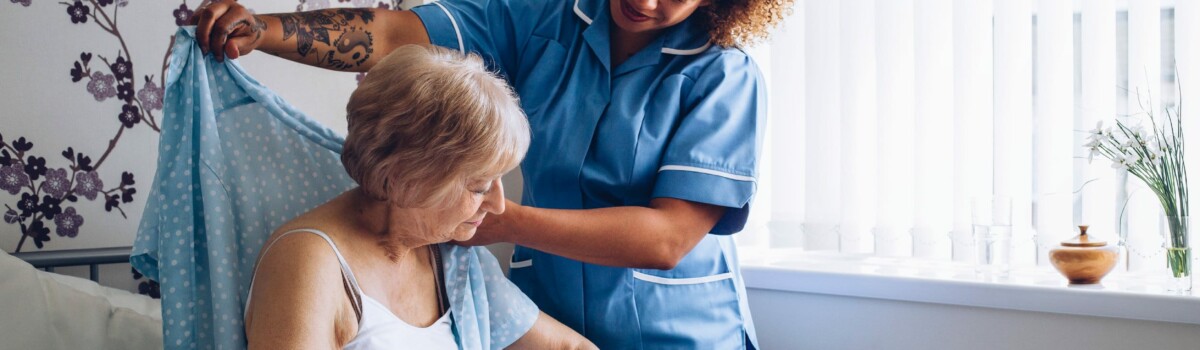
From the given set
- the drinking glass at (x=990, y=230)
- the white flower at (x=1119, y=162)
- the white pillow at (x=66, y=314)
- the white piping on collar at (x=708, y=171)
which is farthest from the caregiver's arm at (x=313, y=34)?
the white flower at (x=1119, y=162)

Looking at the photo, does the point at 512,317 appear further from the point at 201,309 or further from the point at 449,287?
the point at 201,309

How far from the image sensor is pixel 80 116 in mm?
2068

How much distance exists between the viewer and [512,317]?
164 centimetres

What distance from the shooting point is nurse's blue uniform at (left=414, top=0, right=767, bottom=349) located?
165cm

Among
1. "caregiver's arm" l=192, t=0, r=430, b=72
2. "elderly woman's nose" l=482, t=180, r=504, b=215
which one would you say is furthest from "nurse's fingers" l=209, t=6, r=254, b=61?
"elderly woman's nose" l=482, t=180, r=504, b=215

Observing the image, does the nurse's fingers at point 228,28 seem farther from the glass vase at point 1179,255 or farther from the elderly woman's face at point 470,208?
the glass vase at point 1179,255

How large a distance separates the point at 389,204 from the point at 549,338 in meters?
0.44

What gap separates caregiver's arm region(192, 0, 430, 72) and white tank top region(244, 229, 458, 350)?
0.97 ft

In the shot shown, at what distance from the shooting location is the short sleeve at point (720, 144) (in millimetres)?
1593

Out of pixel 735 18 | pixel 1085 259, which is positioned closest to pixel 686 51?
pixel 735 18

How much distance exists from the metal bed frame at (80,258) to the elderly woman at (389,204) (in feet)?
3.05

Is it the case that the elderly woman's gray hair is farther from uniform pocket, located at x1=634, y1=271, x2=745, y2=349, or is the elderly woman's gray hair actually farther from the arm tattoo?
uniform pocket, located at x1=634, y1=271, x2=745, y2=349

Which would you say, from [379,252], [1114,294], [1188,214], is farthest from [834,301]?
[379,252]

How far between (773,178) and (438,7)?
135cm
